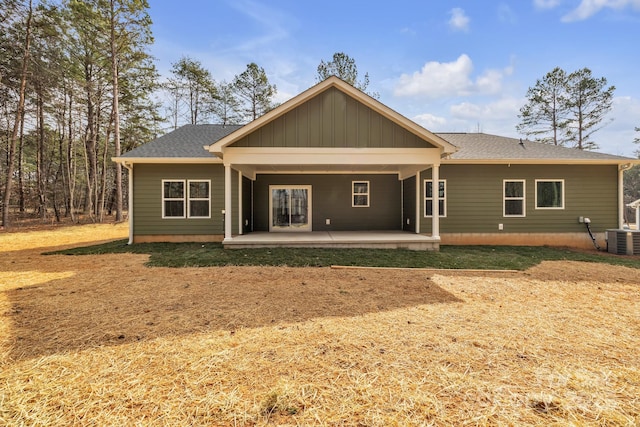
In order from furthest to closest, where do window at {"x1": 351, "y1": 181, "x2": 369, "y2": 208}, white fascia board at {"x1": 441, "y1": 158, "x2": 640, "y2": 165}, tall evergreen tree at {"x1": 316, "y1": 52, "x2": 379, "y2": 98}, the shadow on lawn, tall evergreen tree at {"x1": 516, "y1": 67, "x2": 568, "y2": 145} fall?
tall evergreen tree at {"x1": 316, "y1": 52, "x2": 379, "y2": 98}
tall evergreen tree at {"x1": 516, "y1": 67, "x2": 568, "y2": 145}
window at {"x1": 351, "y1": 181, "x2": 369, "y2": 208}
white fascia board at {"x1": 441, "y1": 158, "x2": 640, "y2": 165}
the shadow on lawn

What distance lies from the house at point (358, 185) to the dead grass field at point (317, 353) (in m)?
4.09

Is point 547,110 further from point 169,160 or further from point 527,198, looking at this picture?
point 169,160

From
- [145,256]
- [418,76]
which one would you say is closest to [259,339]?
[145,256]

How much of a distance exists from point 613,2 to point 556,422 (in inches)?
→ 622

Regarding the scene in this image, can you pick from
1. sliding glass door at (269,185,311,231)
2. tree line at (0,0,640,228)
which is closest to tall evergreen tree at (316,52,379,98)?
tree line at (0,0,640,228)

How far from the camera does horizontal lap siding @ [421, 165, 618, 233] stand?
32.9 feet

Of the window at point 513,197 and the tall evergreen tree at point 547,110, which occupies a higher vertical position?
the tall evergreen tree at point 547,110

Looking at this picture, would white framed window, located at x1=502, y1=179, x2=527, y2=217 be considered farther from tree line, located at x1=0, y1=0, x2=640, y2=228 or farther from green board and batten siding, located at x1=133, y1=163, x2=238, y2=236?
tree line, located at x1=0, y1=0, x2=640, y2=228

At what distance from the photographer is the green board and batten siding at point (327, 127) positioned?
8.16 metres

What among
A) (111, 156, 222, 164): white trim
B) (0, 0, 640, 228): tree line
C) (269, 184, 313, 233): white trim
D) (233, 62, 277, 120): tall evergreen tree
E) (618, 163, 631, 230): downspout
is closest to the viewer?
(111, 156, 222, 164): white trim

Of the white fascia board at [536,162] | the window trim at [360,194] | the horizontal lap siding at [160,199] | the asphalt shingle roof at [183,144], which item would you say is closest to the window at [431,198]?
the white fascia board at [536,162]

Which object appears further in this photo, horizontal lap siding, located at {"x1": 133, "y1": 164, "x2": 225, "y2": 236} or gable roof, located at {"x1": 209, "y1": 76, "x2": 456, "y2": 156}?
horizontal lap siding, located at {"x1": 133, "y1": 164, "x2": 225, "y2": 236}

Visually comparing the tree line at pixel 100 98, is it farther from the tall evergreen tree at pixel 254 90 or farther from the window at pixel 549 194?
the window at pixel 549 194

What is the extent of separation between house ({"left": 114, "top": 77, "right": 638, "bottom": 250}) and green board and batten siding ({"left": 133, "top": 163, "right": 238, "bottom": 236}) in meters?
0.03
